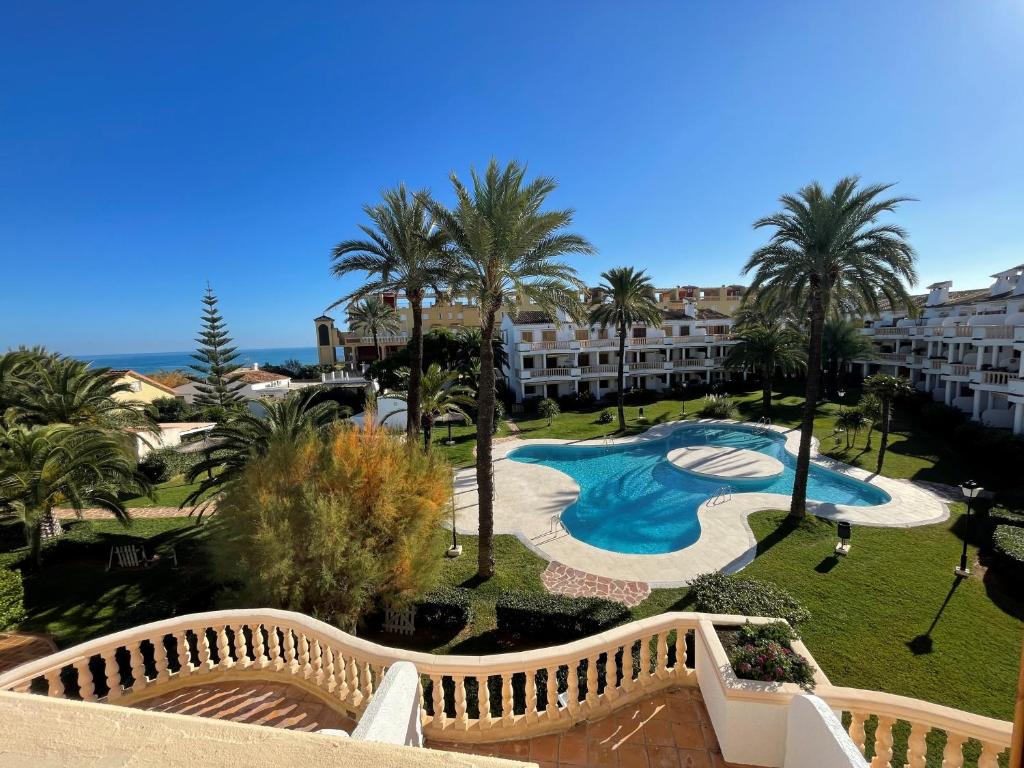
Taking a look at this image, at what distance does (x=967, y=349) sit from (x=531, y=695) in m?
40.2

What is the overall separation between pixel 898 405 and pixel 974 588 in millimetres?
26129

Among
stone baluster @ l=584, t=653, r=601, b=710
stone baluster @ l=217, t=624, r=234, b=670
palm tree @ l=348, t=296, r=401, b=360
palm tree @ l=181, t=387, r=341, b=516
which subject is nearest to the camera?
stone baluster @ l=584, t=653, r=601, b=710

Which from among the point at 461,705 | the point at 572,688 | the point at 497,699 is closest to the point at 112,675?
the point at 461,705

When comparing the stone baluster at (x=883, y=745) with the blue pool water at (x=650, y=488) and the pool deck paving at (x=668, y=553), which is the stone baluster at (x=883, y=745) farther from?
the blue pool water at (x=650, y=488)

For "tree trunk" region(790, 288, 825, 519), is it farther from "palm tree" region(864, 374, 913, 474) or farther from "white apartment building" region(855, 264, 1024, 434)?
"white apartment building" region(855, 264, 1024, 434)

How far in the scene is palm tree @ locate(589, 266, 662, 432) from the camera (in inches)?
1113

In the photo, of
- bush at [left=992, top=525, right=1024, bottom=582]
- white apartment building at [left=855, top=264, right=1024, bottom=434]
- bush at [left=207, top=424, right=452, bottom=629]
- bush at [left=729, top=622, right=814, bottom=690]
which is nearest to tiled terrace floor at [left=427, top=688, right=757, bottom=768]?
bush at [left=729, top=622, right=814, bottom=690]

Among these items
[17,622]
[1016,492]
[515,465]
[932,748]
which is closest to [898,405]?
[1016,492]

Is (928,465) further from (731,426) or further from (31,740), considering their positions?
(31,740)

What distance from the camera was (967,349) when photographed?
2975cm

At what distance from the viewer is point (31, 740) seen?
1.97 metres

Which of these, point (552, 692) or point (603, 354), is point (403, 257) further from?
point (603, 354)

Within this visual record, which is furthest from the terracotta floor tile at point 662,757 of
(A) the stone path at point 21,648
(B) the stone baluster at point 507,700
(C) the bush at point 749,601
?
(A) the stone path at point 21,648

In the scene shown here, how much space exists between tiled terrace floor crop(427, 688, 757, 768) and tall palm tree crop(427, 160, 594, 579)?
21.0ft
